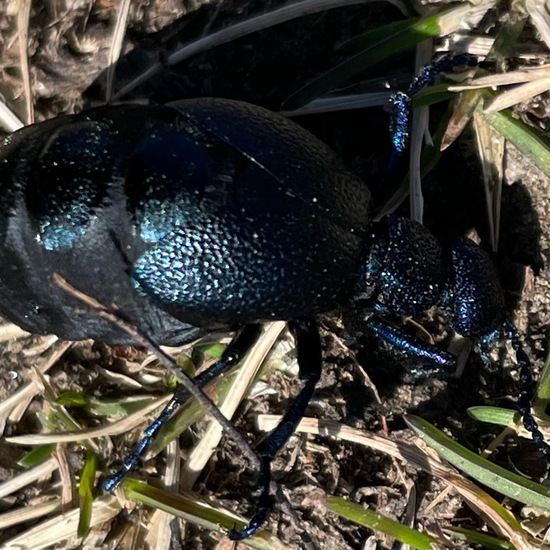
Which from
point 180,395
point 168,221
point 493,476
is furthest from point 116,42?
point 493,476

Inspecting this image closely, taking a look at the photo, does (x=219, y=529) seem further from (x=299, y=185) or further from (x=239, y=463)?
(x=299, y=185)

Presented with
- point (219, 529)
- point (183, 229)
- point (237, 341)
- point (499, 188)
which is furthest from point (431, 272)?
point (219, 529)

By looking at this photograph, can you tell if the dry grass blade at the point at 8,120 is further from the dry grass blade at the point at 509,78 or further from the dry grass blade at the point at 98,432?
the dry grass blade at the point at 509,78

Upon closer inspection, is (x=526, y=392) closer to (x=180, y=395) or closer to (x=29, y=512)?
(x=180, y=395)

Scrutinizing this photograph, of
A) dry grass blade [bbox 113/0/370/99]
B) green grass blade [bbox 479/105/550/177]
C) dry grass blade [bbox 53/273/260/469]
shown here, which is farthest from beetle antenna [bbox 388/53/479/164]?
dry grass blade [bbox 53/273/260/469]

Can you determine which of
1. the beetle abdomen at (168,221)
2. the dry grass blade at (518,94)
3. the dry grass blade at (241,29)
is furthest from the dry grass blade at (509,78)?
the beetle abdomen at (168,221)

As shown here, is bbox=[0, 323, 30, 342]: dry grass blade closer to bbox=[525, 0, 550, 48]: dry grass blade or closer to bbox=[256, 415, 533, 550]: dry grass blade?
bbox=[256, 415, 533, 550]: dry grass blade

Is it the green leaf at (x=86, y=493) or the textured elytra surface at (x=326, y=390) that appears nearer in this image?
the green leaf at (x=86, y=493)
